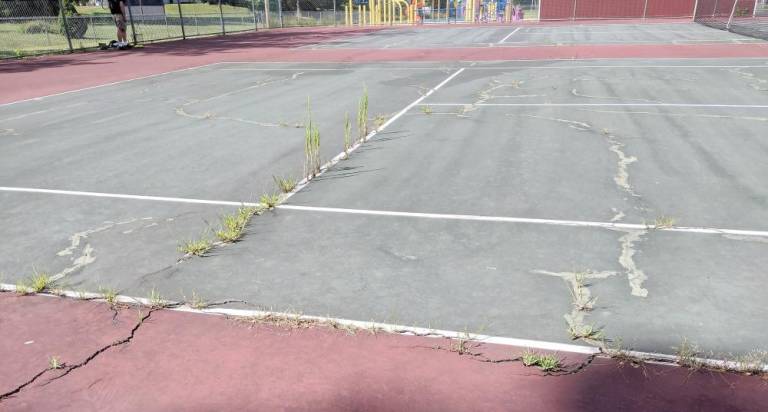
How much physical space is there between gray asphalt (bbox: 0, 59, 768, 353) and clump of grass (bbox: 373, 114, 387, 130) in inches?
13.2

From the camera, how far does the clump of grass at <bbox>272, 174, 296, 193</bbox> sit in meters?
6.40

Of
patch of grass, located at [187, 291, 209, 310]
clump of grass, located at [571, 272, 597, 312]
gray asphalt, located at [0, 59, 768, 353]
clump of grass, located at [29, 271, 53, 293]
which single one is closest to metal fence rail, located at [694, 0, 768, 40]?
gray asphalt, located at [0, 59, 768, 353]

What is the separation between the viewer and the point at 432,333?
355 cm

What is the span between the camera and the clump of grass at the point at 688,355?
317 centimetres

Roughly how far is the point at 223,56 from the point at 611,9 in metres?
36.7

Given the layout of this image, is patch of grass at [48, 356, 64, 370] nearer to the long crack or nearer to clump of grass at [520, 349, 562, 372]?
the long crack

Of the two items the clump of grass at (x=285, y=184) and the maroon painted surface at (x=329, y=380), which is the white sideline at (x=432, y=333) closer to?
the maroon painted surface at (x=329, y=380)

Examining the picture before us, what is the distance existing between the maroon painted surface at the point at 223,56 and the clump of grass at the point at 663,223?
15.1 meters

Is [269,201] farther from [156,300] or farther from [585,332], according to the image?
[585,332]

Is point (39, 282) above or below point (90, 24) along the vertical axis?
below

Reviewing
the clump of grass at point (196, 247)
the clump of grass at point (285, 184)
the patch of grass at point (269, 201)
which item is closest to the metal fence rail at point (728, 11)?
the clump of grass at point (285, 184)

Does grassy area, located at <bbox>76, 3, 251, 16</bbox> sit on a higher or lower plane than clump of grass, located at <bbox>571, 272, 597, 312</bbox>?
higher

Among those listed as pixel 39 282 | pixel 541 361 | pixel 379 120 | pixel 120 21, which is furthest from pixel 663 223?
pixel 120 21

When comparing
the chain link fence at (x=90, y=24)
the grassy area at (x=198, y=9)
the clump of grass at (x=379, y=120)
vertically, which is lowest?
the clump of grass at (x=379, y=120)
